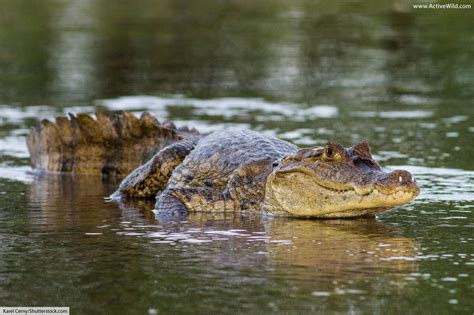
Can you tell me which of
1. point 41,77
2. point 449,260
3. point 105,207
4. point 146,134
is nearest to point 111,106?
point 41,77

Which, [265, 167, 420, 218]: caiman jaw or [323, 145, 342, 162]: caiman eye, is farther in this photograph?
[323, 145, 342, 162]: caiman eye

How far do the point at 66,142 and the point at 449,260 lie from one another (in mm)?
6281

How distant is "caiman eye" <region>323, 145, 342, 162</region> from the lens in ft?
30.6

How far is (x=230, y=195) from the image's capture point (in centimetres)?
1019

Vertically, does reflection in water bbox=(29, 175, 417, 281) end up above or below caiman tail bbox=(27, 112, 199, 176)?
below

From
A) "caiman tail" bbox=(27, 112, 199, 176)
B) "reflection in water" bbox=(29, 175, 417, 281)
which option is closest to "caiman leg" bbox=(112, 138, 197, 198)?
"reflection in water" bbox=(29, 175, 417, 281)

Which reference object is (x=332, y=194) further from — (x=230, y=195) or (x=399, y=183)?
(x=230, y=195)

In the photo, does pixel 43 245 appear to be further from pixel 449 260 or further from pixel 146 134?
pixel 146 134

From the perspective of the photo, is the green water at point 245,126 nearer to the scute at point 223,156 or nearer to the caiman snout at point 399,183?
the caiman snout at point 399,183

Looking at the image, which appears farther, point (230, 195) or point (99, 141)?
point (99, 141)

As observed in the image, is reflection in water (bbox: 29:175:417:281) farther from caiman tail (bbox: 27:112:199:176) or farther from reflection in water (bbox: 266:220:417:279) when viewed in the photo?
caiman tail (bbox: 27:112:199:176)

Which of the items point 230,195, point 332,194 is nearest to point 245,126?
point 230,195

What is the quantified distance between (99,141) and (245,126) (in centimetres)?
288

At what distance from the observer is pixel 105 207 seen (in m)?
10.7
